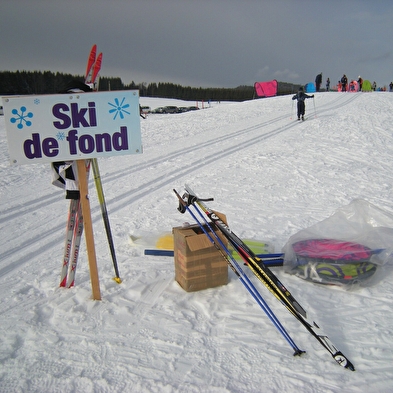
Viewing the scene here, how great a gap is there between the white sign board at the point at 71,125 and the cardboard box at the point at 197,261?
102 centimetres

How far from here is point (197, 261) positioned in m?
3.31

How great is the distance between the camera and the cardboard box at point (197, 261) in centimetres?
326

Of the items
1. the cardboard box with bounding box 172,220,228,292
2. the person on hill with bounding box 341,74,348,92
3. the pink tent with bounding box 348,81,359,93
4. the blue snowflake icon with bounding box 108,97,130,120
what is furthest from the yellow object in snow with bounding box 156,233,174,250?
the pink tent with bounding box 348,81,359,93

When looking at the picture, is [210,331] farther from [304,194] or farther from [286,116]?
[286,116]

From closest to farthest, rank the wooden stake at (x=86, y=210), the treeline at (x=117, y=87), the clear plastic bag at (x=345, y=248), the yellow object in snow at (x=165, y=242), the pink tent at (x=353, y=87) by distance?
the wooden stake at (x=86, y=210), the clear plastic bag at (x=345, y=248), the yellow object in snow at (x=165, y=242), the pink tent at (x=353, y=87), the treeline at (x=117, y=87)

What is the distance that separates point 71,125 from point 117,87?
58362mm

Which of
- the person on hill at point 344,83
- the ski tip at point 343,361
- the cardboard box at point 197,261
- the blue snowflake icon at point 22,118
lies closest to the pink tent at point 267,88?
the person on hill at point 344,83

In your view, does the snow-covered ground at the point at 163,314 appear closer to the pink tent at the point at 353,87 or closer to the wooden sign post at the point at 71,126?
the wooden sign post at the point at 71,126

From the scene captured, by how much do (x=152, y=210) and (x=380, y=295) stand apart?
3.78 metres

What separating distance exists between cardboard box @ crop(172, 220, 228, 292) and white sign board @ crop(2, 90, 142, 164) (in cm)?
102

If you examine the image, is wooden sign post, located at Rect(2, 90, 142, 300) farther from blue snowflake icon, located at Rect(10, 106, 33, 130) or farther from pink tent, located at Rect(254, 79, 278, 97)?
pink tent, located at Rect(254, 79, 278, 97)

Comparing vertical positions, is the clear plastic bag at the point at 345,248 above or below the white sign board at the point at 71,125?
below

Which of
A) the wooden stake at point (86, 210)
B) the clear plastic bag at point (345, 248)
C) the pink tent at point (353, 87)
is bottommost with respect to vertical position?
the clear plastic bag at point (345, 248)

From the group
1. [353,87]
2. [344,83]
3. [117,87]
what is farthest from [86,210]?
[117,87]
